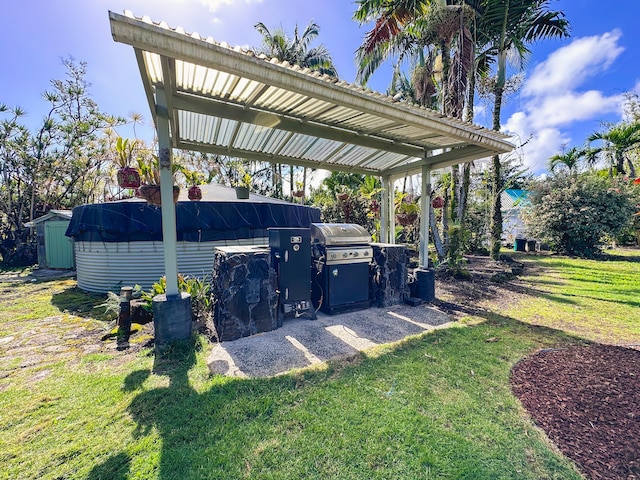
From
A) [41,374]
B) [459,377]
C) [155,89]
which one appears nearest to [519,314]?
[459,377]

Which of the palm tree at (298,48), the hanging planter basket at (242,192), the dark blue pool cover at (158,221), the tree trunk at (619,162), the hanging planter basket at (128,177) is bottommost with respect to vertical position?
the dark blue pool cover at (158,221)

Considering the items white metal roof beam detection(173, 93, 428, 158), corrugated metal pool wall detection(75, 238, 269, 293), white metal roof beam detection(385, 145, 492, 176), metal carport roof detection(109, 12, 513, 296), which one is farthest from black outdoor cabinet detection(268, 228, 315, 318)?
corrugated metal pool wall detection(75, 238, 269, 293)

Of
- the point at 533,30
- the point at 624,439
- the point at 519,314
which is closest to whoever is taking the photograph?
the point at 624,439

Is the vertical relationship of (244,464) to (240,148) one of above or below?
below

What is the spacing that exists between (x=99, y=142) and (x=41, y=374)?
1379 centimetres

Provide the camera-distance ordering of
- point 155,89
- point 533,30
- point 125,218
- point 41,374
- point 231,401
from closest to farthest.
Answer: point 231,401 < point 41,374 < point 155,89 < point 125,218 < point 533,30

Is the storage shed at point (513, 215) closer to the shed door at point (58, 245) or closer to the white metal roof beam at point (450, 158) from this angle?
the white metal roof beam at point (450, 158)

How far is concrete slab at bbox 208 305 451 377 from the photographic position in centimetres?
292

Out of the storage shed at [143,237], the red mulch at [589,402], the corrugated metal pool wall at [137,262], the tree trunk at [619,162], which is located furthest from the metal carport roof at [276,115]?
the tree trunk at [619,162]

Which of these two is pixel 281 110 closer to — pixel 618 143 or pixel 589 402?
pixel 589 402

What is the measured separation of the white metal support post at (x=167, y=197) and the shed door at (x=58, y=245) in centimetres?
988

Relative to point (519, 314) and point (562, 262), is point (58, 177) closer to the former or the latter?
point (519, 314)

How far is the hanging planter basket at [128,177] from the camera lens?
136 inches

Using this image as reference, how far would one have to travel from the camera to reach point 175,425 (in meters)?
2.01
